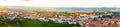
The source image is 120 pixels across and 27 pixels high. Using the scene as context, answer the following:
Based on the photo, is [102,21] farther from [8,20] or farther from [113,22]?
[8,20]
